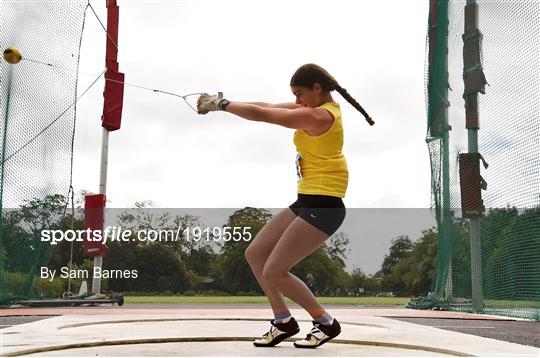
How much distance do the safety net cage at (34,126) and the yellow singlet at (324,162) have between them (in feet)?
24.9

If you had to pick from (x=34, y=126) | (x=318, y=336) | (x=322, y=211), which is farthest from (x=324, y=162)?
(x=34, y=126)

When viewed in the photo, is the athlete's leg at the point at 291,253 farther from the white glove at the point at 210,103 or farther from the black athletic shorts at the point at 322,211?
the white glove at the point at 210,103

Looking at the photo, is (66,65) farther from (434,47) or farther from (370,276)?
(370,276)

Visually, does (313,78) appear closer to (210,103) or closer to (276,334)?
(210,103)

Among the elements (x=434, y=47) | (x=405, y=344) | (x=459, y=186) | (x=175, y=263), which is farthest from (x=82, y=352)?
(x=175, y=263)

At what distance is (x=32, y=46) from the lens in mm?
10289

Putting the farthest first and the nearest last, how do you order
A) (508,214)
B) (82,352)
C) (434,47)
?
1. (434,47)
2. (508,214)
3. (82,352)

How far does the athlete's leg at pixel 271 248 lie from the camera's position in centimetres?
375

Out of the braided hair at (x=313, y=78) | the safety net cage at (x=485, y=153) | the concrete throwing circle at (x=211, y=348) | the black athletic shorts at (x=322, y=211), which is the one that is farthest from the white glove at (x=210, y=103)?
the safety net cage at (x=485, y=153)

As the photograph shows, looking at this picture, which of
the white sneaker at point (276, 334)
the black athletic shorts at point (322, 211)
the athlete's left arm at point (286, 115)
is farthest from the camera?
the white sneaker at point (276, 334)

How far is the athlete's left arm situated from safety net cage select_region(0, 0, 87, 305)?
7676 mm

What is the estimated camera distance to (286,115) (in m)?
3.34

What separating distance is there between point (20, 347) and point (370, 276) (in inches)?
2399

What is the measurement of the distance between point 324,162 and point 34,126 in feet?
26.0
